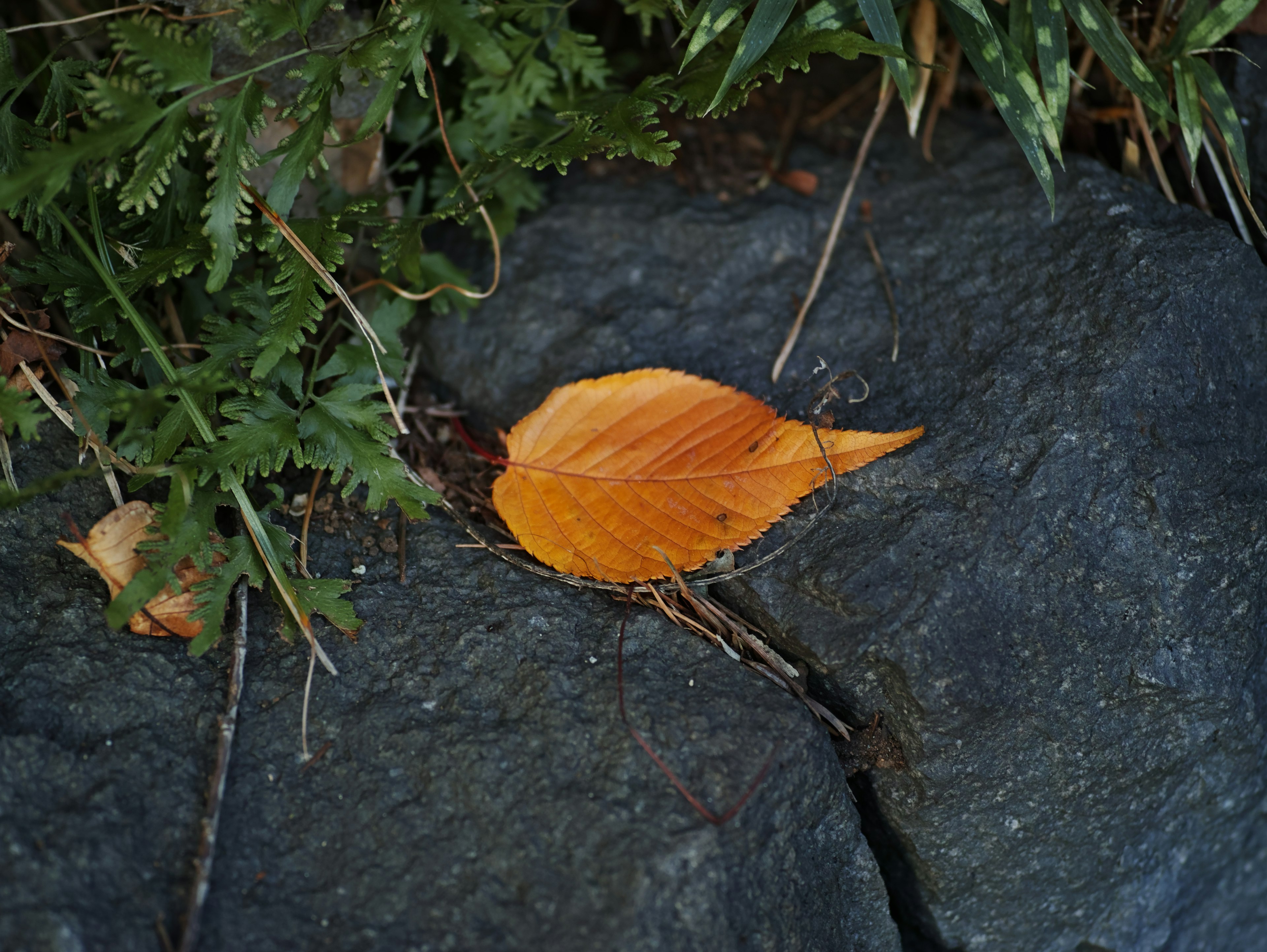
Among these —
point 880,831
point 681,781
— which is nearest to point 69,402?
point 681,781

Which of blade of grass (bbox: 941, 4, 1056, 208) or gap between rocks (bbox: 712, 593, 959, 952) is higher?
blade of grass (bbox: 941, 4, 1056, 208)

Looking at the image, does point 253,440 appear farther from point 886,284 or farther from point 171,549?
point 886,284

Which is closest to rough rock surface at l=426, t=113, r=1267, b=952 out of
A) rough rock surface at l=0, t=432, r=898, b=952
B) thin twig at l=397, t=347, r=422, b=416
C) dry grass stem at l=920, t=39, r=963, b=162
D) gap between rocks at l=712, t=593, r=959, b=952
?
gap between rocks at l=712, t=593, r=959, b=952

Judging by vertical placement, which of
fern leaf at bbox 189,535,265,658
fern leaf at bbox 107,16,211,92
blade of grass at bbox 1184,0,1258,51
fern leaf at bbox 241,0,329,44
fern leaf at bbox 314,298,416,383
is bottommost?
fern leaf at bbox 189,535,265,658

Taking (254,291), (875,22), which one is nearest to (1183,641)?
(875,22)

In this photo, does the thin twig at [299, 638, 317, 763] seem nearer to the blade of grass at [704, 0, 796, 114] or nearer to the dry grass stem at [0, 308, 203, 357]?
the dry grass stem at [0, 308, 203, 357]

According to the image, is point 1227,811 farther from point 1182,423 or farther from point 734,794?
point 734,794
